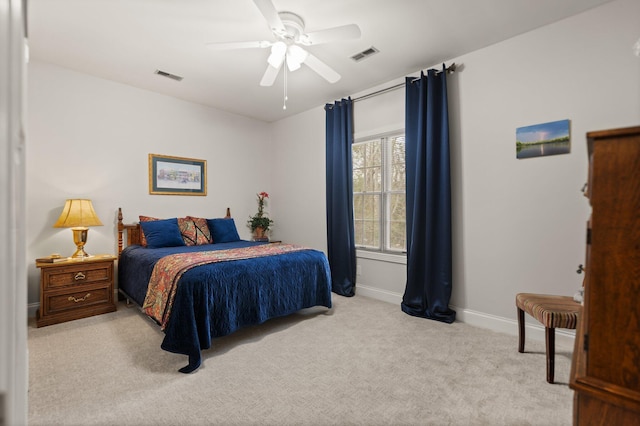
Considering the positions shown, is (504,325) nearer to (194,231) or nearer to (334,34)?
(334,34)

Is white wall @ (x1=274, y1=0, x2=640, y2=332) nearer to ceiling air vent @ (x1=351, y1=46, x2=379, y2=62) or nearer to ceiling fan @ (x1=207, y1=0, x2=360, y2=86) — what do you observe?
ceiling air vent @ (x1=351, y1=46, x2=379, y2=62)

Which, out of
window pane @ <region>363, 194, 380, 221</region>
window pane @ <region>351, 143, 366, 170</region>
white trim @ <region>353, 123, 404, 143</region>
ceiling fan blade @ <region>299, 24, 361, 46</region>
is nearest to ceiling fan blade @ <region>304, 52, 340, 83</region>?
ceiling fan blade @ <region>299, 24, 361, 46</region>

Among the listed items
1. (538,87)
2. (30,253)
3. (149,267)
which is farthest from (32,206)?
(538,87)

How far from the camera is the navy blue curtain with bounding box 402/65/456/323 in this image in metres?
3.10

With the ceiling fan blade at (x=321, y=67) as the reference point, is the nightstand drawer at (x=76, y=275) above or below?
below

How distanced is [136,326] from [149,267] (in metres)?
0.59

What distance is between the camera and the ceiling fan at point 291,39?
7.08 ft

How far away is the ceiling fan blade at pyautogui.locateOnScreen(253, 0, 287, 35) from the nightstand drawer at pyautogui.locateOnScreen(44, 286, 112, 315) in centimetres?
314

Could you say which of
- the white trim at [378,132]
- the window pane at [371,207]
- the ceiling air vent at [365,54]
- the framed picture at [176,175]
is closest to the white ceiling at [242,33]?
the ceiling air vent at [365,54]

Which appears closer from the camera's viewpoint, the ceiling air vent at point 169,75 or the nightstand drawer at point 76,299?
the nightstand drawer at point 76,299

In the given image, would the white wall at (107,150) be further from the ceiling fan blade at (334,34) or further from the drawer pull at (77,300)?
the ceiling fan blade at (334,34)

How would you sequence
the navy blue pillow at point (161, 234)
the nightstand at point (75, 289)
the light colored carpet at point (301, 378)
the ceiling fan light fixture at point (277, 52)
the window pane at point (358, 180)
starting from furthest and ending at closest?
the window pane at point (358, 180) < the navy blue pillow at point (161, 234) < the nightstand at point (75, 289) < the ceiling fan light fixture at point (277, 52) < the light colored carpet at point (301, 378)

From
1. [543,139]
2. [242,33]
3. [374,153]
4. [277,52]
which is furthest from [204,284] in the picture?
[543,139]

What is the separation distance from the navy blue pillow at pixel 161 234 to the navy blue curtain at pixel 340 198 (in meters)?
1.94
